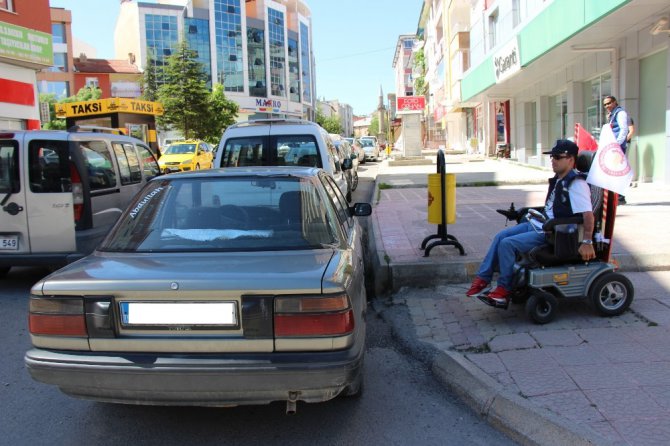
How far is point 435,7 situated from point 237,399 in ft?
158

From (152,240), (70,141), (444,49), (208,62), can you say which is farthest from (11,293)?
(208,62)

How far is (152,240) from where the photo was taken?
3.43 m

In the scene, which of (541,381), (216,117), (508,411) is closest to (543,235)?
(541,381)

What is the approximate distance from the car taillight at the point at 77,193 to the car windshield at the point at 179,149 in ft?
53.7

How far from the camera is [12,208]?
6.20m

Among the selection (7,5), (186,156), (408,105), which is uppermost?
(7,5)

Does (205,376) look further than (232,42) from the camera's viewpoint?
No

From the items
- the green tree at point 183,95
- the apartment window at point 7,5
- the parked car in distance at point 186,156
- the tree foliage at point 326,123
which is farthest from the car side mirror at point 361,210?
the tree foliage at point 326,123

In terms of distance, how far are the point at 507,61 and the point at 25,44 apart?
17.0 m

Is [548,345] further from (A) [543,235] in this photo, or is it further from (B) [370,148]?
(B) [370,148]

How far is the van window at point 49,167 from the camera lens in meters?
6.23

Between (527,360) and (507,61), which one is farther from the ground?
(507,61)

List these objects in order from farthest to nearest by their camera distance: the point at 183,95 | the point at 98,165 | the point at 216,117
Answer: the point at 216,117 < the point at 183,95 < the point at 98,165

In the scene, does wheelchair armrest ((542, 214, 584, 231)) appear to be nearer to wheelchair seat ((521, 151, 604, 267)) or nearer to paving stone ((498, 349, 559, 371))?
wheelchair seat ((521, 151, 604, 267))
